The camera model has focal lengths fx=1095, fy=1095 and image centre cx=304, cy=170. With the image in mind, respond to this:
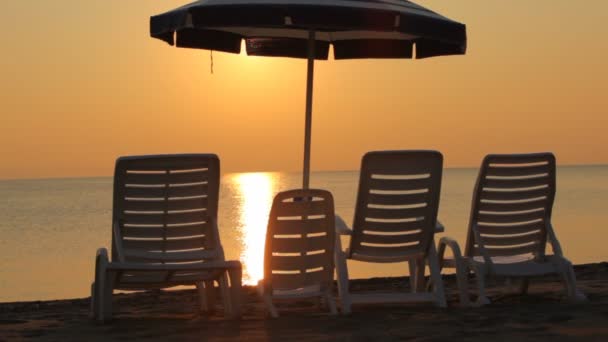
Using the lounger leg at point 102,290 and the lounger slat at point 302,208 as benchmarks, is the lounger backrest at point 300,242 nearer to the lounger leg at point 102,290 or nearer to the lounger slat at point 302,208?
the lounger slat at point 302,208

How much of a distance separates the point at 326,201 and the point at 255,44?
3031 millimetres

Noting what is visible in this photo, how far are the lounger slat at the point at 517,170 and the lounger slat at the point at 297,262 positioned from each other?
3.96 feet

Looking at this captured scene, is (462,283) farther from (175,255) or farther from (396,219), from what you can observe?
(175,255)

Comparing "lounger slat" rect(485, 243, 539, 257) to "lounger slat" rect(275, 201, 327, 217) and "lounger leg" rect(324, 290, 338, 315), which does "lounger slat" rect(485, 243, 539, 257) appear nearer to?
"lounger leg" rect(324, 290, 338, 315)

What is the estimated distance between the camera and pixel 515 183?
22.8 ft

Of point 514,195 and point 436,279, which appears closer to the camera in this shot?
point 436,279

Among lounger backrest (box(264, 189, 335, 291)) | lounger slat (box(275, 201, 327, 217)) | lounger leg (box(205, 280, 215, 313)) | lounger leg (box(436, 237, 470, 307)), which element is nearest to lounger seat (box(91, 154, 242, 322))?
lounger leg (box(205, 280, 215, 313))

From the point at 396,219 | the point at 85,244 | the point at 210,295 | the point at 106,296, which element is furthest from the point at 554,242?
the point at 85,244

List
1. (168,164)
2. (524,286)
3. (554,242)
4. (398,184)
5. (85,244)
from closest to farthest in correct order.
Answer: (168,164) → (398,184) → (554,242) → (524,286) → (85,244)

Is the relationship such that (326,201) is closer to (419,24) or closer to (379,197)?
(379,197)

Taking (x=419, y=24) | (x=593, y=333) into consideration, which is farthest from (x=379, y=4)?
(x=593, y=333)

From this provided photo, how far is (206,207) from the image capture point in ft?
21.5

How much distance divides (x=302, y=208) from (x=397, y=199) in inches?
24.4

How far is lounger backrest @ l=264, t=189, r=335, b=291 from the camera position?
639 centimetres
